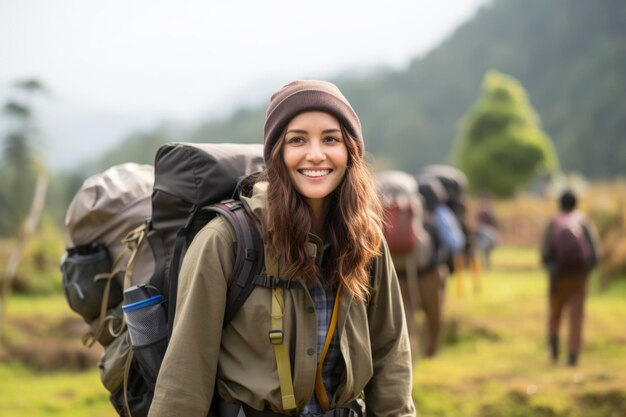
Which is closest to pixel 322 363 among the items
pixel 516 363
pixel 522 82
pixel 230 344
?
pixel 230 344

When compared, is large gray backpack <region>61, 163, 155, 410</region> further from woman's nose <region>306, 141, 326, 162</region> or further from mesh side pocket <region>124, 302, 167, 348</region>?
woman's nose <region>306, 141, 326, 162</region>

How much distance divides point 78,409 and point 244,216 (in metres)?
5.35

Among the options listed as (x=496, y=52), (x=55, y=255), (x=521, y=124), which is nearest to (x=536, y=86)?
(x=496, y=52)

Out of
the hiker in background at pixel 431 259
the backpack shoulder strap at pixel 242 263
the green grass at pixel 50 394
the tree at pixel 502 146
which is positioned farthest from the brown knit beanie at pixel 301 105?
the tree at pixel 502 146

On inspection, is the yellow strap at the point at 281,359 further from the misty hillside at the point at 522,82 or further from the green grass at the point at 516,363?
the misty hillside at the point at 522,82

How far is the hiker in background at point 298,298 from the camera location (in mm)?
2025

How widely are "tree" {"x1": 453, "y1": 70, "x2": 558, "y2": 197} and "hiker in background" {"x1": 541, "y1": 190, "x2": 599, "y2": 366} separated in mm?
24137

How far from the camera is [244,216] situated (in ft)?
6.95

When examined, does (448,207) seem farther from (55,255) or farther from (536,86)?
(536,86)

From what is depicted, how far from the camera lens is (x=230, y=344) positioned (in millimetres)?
2107

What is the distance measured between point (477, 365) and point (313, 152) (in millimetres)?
6298

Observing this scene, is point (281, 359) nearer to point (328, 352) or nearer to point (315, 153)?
point (328, 352)

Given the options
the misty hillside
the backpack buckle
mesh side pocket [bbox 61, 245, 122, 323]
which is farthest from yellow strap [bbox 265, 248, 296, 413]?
the misty hillside

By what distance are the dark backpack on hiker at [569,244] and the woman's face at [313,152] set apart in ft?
18.4
